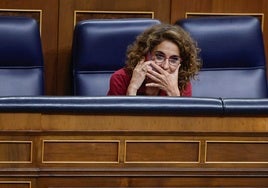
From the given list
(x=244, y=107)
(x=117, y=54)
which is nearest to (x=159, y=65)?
(x=117, y=54)

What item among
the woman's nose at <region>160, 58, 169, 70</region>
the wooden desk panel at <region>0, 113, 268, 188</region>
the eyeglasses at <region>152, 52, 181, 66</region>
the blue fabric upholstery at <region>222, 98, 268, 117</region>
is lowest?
the wooden desk panel at <region>0, 113, 268, 188</region>

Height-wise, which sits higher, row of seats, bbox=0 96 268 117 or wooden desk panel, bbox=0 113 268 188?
row of seats, bbox=0 96 268 117

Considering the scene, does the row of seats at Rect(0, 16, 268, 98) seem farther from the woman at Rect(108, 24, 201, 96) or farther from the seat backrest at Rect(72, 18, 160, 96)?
the woman at Rect(108, 24, 201, 96)

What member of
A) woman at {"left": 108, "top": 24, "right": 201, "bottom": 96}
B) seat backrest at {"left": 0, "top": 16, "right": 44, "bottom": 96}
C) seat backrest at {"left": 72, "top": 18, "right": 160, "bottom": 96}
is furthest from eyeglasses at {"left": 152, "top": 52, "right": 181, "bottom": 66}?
seat backrest at {"left": 0, "top": 16, "right": 44, "bottom": 96}

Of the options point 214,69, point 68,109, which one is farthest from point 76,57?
point 68,109

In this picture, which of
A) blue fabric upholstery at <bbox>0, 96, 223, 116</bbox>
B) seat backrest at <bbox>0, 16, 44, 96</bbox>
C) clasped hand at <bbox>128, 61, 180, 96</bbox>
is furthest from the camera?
seat backrest at <bbox>0, 16, 44, 96</bbox>

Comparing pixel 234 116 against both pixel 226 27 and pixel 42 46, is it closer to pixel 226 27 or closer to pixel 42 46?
pixel 226 27

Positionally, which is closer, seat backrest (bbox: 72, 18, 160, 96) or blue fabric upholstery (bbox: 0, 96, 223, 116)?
blue fabric upholstery (bbox: 0, 96, 223, 116)

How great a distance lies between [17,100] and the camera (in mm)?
1171

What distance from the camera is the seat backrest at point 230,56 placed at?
1846mm

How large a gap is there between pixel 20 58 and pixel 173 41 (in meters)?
0.42

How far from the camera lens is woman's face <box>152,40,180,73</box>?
1.55m

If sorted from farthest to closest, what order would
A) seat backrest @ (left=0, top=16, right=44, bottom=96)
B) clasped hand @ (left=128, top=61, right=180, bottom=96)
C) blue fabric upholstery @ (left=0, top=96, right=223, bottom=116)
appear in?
seat backrest @ (left=0, top=16, right=44, bottom=96)
clasped hand @ (left=128, top=61, right=180, bottom=96)
blue fabric upholstery @ (left=0, top=96, right=223, bottom=116)

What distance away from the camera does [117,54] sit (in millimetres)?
1800
